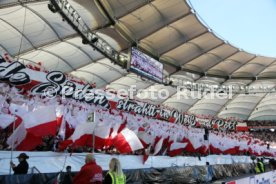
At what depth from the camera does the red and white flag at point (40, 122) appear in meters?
7.76

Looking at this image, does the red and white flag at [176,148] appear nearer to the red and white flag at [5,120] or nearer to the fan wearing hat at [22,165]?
the red and white flag at [5,120]

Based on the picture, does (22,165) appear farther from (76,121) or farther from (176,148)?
(176,148)

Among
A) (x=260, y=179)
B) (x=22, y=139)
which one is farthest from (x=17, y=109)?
(x=260, y=179)

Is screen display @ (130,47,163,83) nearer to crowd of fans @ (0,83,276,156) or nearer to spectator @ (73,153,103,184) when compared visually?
crowd of fans @ (0,83,276,156)

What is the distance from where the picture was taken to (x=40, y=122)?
25.6 feet

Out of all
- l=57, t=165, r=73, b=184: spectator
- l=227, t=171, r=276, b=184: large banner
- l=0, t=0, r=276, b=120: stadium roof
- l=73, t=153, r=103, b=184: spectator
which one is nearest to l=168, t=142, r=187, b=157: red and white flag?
l=227, t=171, r=276, b=184: large banner

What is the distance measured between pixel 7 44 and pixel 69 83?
13257mm

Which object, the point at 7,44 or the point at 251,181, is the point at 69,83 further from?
the point at 7,44

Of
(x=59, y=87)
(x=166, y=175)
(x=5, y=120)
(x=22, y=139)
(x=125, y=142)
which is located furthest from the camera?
(x=166, y=175)

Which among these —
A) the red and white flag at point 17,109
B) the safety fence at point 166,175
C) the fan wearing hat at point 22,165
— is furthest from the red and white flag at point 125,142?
the fan wearing hat at point 22,165

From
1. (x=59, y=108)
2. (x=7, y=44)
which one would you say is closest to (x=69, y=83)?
(x=59, y=108)

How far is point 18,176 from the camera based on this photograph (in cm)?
697

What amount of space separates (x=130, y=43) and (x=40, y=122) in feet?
64.4

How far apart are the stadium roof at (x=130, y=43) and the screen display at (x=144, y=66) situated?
2124mm
